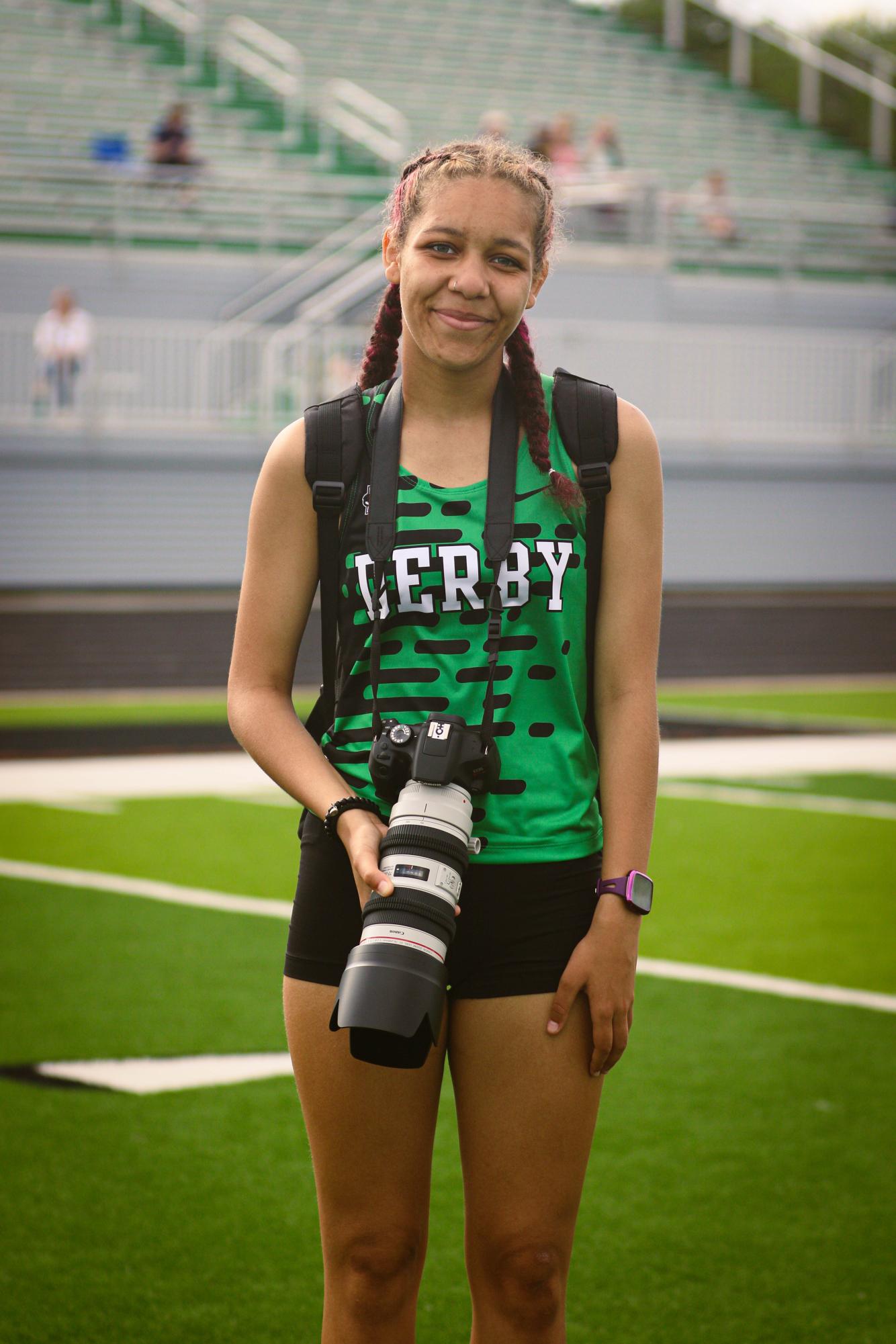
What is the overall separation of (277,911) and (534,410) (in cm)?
493

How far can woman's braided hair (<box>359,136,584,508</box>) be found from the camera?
2.29 m

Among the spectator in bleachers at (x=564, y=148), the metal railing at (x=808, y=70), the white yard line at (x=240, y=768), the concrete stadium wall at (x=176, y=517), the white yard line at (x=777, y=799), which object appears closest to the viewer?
the white yard line at (x=777, y=799)

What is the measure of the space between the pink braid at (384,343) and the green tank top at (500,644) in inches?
11.6

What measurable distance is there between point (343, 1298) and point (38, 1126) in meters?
2.47

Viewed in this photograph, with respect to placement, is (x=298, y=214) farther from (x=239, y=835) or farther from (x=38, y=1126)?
(x=38, y=1126)

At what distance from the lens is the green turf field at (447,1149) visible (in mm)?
3568

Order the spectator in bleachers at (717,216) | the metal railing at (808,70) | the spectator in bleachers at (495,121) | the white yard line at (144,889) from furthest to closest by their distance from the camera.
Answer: the metal railing at (808,70)
the spectator in bleachers at (717,216)
the spectator in bleachers at (495,121)
the white yard line at (144,889)

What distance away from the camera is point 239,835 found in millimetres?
8727

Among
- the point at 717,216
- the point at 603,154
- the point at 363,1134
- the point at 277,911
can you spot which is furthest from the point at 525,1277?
the point at 717,216

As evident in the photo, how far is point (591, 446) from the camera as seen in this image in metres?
2.35

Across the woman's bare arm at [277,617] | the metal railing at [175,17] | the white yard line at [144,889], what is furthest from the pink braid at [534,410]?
Answer: the metal railing at [175,17]

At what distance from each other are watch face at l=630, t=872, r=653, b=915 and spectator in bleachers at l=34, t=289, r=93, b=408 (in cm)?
1779

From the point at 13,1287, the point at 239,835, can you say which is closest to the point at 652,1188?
the point at 13,1287

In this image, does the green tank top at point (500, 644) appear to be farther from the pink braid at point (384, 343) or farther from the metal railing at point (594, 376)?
the metal railing at point (594, 376)
